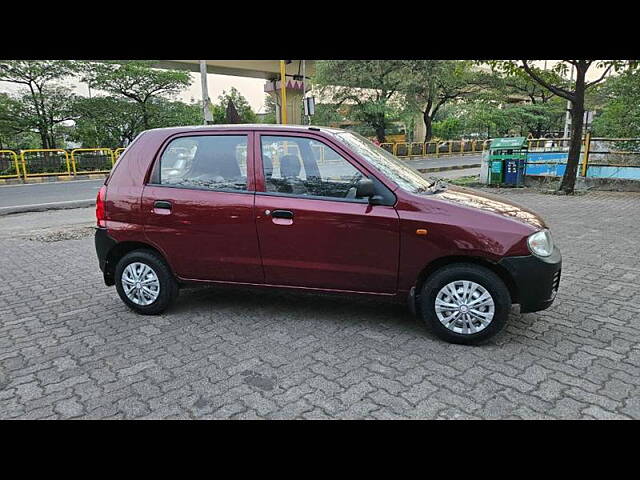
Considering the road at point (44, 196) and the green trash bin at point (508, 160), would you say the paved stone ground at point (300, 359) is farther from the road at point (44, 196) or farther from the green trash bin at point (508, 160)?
the green trash bin at point (508, 160)

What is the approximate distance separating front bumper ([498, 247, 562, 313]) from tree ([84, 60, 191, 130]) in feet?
76.4

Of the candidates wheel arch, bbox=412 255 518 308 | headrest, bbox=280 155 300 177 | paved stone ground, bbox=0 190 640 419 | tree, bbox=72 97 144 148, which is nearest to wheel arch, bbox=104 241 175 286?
paved stone ground, bbox=0 190 640 419

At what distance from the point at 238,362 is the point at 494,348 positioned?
6.61ft

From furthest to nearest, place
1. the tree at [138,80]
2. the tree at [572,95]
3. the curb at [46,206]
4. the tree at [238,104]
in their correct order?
the tree at [238,104], the tree at [138,80], the tree at [572,95], the curb at [46,206]

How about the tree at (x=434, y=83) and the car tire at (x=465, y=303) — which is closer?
the car tire at (x=465, y=303)

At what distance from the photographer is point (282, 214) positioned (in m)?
3.93

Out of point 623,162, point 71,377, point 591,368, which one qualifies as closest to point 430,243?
point 591,368

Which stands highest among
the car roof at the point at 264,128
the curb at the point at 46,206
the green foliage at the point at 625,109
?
the green foliage at the point at 625,109

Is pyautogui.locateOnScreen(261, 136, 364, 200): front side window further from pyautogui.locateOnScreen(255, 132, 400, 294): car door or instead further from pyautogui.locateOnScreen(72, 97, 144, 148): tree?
pyautogui.locateOnScreen(72, 97, 144, 148): tree

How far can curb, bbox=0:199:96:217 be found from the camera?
1150 cm

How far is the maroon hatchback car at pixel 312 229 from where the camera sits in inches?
142

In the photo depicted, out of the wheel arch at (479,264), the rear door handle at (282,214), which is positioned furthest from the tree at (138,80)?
the wheel arch at (479,264)

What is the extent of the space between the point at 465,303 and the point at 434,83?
29.5 m

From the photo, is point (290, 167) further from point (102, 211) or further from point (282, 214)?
point (102, 211)
